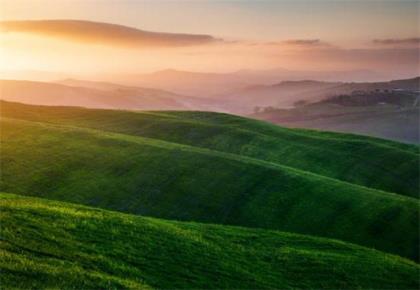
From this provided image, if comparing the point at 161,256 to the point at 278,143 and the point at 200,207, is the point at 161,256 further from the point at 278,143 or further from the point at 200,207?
the point at 278,143

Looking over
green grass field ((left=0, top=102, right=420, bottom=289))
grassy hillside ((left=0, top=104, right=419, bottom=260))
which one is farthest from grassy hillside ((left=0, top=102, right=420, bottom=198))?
grassy hillside ((left=0, top=104, right=419, bottom=260))

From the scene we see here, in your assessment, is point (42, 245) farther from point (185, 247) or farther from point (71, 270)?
point (185, 247)

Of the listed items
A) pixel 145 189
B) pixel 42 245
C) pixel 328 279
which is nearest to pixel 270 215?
pixel 145 189

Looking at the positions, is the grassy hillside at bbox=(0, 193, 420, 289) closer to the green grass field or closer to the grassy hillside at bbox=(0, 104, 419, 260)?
the green grass field

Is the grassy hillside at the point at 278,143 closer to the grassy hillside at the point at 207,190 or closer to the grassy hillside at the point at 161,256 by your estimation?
the grassy hillside at the point at 207,190

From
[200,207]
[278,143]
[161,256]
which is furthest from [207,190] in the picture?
[278,143]

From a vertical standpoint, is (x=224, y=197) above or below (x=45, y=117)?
below
